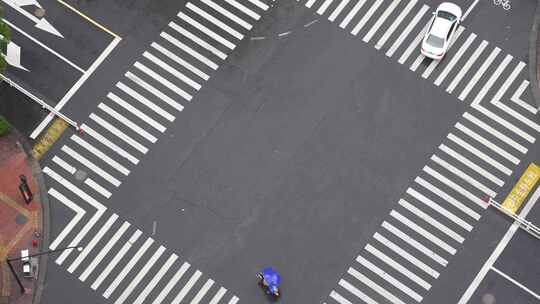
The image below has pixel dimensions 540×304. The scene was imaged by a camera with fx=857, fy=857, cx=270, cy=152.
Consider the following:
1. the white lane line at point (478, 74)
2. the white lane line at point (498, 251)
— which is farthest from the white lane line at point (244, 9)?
the white lane line at point (498, 251)

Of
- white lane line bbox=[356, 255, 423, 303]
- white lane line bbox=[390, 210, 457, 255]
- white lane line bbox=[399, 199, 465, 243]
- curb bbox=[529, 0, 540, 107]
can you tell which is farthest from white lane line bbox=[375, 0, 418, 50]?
white lane line bbox=[356, 255, 423, 303]

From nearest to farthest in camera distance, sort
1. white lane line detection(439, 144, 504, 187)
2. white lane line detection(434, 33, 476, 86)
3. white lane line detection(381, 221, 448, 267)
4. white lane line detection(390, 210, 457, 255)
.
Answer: white lane line detection(381, 221, 448, 267)
white lane line detection(390, 210, 457, 255)
white lane line detection(439, 144, 504, 187)
white lane line detection(434, 33, 476, 86)

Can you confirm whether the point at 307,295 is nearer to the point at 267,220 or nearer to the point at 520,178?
the point at 267,220

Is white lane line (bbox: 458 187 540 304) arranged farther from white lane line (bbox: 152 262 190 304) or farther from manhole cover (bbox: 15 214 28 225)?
manhole cover (bbox: 15 214 28 225)

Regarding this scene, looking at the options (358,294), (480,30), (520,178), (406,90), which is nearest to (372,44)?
(406,90)

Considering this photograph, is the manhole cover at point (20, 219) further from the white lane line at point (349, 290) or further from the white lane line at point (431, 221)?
the white lane line at point (431, 221)

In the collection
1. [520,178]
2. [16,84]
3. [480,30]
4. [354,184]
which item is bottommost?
[16,84]

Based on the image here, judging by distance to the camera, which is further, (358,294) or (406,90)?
(406,90)
